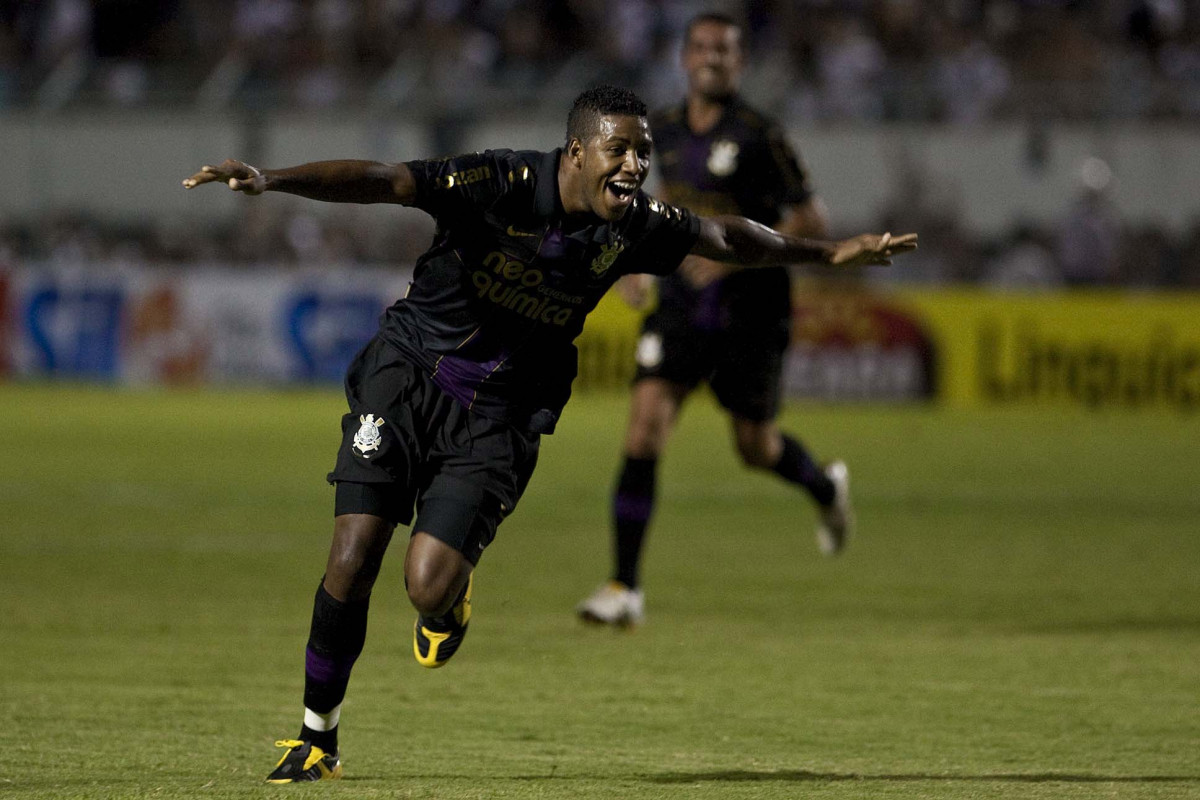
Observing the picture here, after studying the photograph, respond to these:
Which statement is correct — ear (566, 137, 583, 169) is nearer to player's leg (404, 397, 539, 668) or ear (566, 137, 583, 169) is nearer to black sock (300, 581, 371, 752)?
player's leg (404, 397, 539, 668)

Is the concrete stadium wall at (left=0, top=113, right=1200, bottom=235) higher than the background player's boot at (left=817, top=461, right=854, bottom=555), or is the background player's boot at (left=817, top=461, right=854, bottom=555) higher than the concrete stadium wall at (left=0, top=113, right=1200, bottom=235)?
the concrete stadium wall at (left=0, top=113, right=1200, bottom=235)

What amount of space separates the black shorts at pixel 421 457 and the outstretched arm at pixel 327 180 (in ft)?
1.90

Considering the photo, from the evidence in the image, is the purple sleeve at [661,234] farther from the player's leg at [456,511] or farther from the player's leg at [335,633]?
the player's leg at [335,633]

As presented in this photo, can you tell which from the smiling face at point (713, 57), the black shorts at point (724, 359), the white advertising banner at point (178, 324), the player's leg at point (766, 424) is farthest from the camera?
the white advertising banner at point (178, 324)

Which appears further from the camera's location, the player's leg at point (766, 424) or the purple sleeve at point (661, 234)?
the player's leg at point (766, 424)

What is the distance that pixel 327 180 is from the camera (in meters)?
4.76

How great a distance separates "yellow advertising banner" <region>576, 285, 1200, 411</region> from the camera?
20.1 m

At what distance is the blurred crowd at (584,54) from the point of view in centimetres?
2247

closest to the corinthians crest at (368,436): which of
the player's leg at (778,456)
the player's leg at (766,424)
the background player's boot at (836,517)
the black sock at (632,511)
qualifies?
the black sock at (632,511)

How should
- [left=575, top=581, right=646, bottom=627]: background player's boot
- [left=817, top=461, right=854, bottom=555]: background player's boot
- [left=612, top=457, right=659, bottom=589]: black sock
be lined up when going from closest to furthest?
1. [left=575, top=581, right=646, bottom=627]: background player's boot
2. [left=612, top=457, right=659, bottom=589]: black sock
3. [left=817, top=461, right=854, bottom=555]: background player's boot

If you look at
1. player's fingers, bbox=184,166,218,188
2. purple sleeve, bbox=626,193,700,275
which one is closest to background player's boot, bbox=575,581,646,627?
purple sleeve, bbox=626,193,700,275

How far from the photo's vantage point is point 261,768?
206 inches

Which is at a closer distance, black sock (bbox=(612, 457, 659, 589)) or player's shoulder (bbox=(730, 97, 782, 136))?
black sock (bbox=(612, 457, 659, 589))

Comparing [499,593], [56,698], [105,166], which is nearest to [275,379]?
[105,166]
